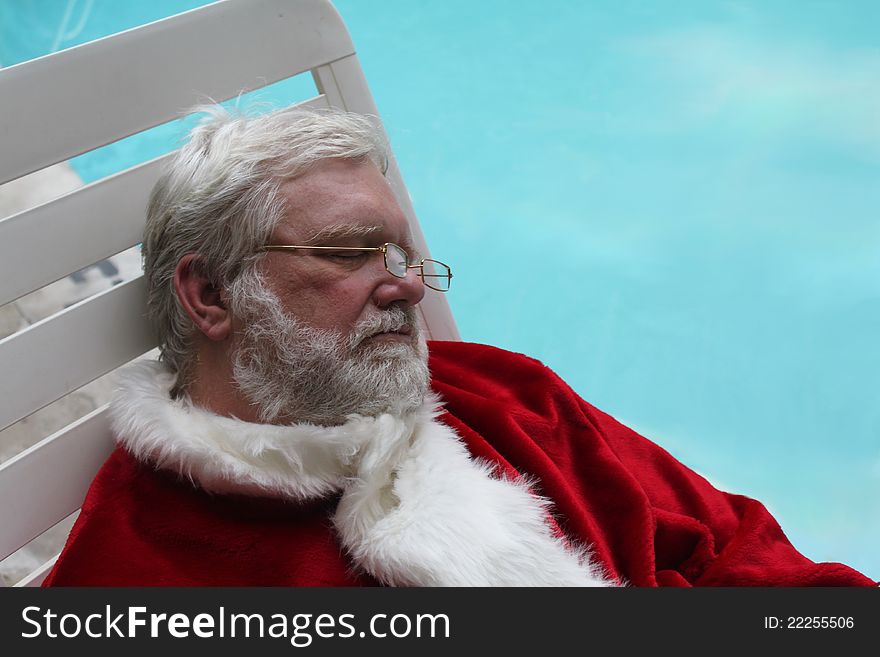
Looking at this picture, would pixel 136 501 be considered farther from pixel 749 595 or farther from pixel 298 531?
pixel 749 595

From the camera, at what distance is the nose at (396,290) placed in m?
1.30

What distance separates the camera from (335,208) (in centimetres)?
131

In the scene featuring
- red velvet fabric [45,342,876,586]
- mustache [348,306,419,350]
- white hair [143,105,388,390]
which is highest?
white hair [143,105,388,390]

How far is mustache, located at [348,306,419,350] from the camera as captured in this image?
4.19 feet


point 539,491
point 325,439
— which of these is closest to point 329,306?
point 325,439

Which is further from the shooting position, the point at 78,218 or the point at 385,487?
the point at 78,218

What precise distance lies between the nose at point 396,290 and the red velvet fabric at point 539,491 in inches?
9.3

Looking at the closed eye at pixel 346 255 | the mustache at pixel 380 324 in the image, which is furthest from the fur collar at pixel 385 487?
the closed eye at pixel 346 255

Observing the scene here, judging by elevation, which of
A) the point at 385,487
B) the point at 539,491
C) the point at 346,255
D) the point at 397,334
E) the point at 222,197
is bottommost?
the point at 539,491

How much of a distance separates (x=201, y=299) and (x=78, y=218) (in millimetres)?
249

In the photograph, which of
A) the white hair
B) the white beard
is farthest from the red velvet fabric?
the white hair

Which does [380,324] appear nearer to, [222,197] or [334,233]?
[334,233]

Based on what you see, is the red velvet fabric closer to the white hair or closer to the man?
the man

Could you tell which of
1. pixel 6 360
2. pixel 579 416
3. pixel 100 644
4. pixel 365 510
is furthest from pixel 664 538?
pixel 6 360
